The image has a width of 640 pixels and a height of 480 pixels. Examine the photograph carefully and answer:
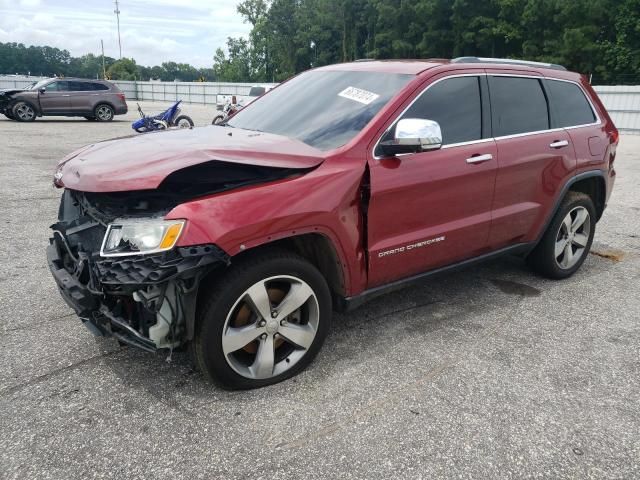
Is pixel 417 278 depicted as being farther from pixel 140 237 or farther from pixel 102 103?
pixel 102 103

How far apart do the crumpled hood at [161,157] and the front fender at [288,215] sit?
14cm

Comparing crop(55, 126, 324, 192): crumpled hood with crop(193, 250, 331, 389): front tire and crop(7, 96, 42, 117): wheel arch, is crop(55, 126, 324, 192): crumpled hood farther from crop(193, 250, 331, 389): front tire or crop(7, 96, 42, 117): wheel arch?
crop(7, 96, 42, 117): wheel arch

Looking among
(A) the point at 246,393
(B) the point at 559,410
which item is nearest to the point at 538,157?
(B) the point at 559,410

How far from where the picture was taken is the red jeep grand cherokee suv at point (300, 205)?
2.50m

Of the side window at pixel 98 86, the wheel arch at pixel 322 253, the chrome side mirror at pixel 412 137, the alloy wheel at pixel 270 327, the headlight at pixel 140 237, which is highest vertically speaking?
the side window at pixel 98 86

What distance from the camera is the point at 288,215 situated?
8.79ft

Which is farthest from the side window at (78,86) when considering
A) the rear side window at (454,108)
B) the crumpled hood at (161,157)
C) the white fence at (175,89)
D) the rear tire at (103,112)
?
the rear side window at (454,108)

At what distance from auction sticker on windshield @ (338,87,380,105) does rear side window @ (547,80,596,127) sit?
71.9 inches

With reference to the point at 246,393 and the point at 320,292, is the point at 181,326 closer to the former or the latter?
the point at 246,393

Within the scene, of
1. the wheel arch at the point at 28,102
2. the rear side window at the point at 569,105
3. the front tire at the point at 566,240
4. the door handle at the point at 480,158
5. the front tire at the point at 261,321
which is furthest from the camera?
the wheel arch at the point at 28,102

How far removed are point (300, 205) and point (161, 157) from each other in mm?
759

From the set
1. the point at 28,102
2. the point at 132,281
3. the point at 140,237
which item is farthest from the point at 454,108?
the point at 28,102

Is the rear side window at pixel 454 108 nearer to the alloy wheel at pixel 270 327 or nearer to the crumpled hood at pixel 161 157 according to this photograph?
the crumpled hood at pixel 161 157

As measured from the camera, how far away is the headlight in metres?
2.39
